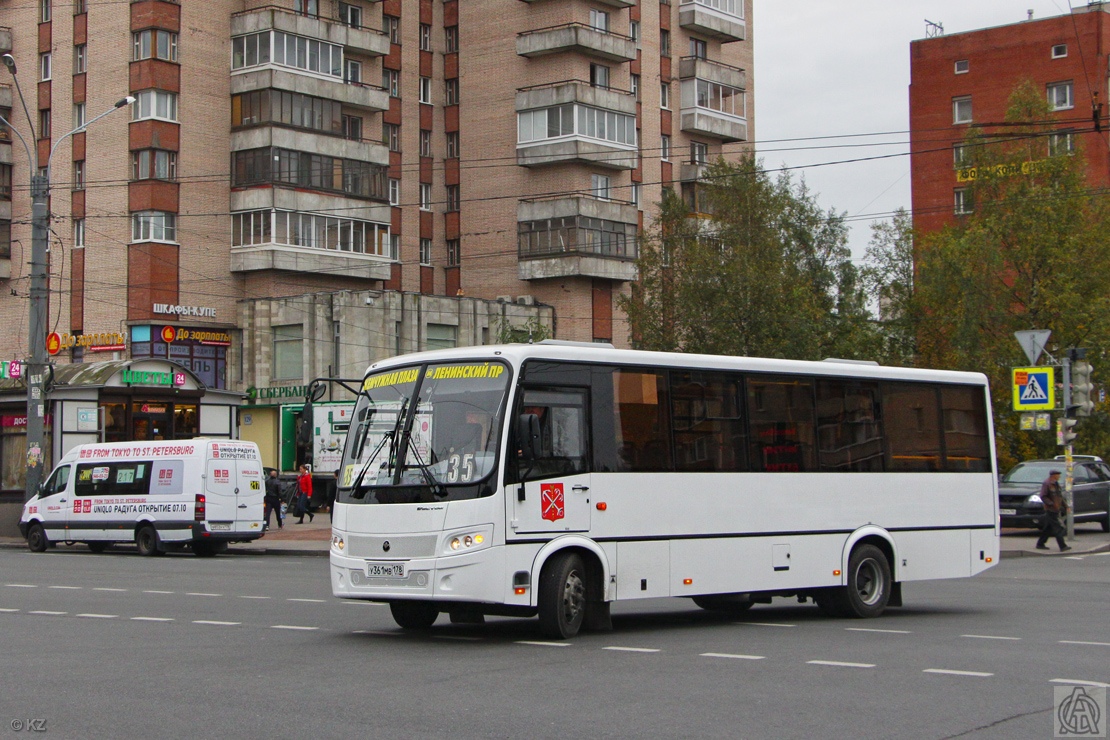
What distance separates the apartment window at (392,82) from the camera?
65750 mm

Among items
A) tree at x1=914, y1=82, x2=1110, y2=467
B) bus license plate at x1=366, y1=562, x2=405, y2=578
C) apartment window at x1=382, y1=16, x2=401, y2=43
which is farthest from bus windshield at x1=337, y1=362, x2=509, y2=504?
apartment window at x1=382, y1=16, x2=401, y2=43

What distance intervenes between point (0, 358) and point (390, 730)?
58.3 m

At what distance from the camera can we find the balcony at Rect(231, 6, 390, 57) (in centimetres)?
5741

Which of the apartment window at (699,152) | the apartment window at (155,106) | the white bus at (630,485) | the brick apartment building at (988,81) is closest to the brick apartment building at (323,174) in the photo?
the apartment window at (155,106)

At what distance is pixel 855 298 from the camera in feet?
195

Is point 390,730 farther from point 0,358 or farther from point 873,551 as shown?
point 0,358

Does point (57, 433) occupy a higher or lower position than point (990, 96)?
lower

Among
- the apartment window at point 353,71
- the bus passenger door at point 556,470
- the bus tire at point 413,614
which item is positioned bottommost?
the bus tire at point 413,614

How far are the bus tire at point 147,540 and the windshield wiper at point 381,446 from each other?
18872 mm

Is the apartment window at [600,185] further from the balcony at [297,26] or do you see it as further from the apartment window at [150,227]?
the apartment window at [150,227]

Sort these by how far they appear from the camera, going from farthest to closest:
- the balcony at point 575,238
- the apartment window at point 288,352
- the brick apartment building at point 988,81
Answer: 1. the brick apartment building at point 988,81
2. the balcony at point 575,238
3. the apartment window at point 288,352

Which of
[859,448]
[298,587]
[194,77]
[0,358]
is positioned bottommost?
[298,587]

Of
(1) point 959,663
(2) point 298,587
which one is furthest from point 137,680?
(2) point 298,587

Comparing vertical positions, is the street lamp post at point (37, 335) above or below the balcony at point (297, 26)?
below
